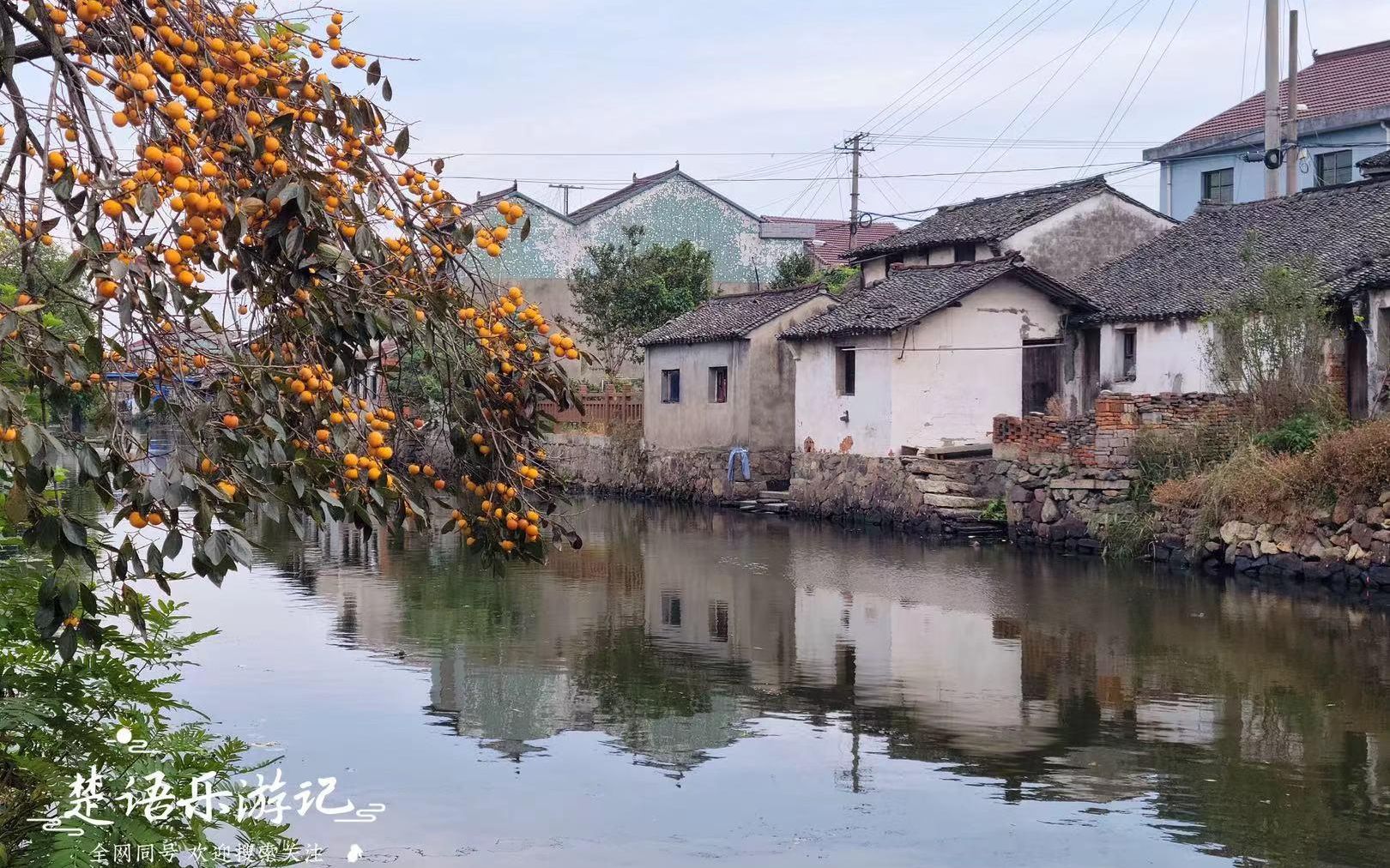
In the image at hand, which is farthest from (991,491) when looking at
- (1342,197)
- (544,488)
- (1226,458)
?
(544,488)

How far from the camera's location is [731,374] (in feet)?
126

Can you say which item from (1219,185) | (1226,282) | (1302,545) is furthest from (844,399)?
(1219,185)

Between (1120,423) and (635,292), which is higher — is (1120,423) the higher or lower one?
the lower one

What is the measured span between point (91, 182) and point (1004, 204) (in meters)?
36.5

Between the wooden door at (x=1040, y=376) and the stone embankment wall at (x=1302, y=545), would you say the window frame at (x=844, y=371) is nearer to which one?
the wooden door at (x=1040, y=376)

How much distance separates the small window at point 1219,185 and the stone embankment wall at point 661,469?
1765 centimetres

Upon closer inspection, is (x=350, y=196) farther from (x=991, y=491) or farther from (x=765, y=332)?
(x=765, y=332)

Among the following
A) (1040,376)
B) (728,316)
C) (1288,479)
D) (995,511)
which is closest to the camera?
(1288,479)

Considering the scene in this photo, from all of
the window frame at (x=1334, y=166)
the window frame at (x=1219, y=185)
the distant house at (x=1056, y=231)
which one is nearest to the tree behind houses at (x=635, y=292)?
the distant house at (x=1056, y=231)

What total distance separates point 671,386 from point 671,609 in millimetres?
22564

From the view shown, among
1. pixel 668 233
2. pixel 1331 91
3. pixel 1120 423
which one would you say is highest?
pixel 1331 91

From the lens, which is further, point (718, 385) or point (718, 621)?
point (718, 385)

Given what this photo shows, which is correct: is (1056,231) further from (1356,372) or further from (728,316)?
(1356,372)

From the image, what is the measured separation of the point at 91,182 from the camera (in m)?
4.57
